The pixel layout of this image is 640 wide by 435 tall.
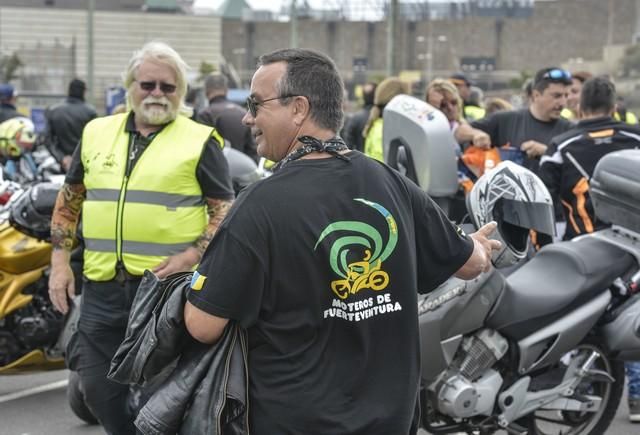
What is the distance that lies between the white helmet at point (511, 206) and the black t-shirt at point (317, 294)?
3.40 ft

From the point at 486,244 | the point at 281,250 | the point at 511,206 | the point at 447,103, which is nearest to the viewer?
the point at 281,250

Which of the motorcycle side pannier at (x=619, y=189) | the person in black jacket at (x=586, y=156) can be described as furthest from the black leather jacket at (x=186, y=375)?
the person in black jacket at (x=586, y=156)

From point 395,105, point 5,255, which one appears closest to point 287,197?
point 395,105

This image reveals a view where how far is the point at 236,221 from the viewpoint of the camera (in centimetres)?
279

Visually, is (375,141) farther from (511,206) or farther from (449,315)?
(511,206)

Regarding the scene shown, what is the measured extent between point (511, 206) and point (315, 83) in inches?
53.7

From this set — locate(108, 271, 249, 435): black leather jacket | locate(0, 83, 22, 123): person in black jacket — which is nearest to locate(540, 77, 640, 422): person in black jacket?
locate(108, 271, 249, 435): black leather jacket

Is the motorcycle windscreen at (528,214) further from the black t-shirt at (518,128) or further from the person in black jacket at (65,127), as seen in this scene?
the person in black jacket at (65,127)

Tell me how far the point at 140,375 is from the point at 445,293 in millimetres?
2102

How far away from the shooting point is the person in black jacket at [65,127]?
11.8 metres

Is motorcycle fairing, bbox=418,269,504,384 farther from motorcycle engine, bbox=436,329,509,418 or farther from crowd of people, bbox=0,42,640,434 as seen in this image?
crowd of people, bbox=0,42,640,434

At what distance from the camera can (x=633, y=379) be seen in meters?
6.20

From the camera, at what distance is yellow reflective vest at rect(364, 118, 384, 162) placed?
8492 mm

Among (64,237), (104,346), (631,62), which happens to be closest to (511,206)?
(104,346)
